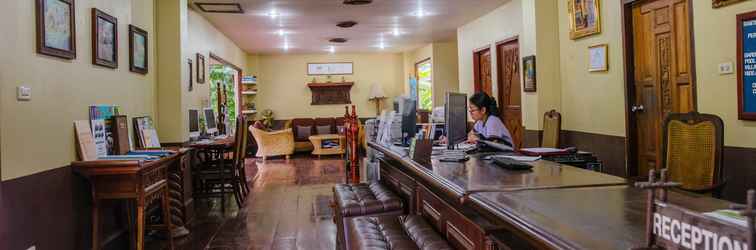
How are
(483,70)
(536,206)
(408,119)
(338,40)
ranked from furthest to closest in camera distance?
(338,40) → (483,70) → (408,119) → (536,206)

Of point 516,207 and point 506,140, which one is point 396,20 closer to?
point 506,140

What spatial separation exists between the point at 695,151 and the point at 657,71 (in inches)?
60.0

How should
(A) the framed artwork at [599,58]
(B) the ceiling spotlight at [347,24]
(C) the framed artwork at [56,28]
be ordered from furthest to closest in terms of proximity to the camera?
(B) the ceiling spotlight at [347,24] < (A) the framed artwork at [599,58] < (C) the framed artwork at [56,28]

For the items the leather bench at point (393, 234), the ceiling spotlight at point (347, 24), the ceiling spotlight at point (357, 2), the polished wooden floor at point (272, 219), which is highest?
the ceiling spotlight at point (347, 24)

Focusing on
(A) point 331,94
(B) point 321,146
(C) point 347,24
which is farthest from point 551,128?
(A) point 331,94

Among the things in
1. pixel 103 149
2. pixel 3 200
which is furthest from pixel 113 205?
pixel 3 200

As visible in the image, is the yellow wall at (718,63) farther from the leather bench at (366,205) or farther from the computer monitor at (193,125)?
the computer monitor at (193,125)

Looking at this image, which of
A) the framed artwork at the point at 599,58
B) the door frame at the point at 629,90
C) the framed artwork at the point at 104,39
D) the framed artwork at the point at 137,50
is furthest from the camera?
the framed artwork at the point at 599,58

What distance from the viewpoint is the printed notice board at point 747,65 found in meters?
3.25

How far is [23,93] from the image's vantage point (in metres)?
2.78

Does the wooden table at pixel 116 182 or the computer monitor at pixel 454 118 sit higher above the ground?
the computer monitor at pixel 454 118

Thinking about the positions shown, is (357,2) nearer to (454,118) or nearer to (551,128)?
(551,128)

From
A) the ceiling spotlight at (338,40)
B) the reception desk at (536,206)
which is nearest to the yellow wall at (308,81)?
the ceiling spotlight at (338,40)

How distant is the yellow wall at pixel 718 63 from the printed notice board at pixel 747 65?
6cm
